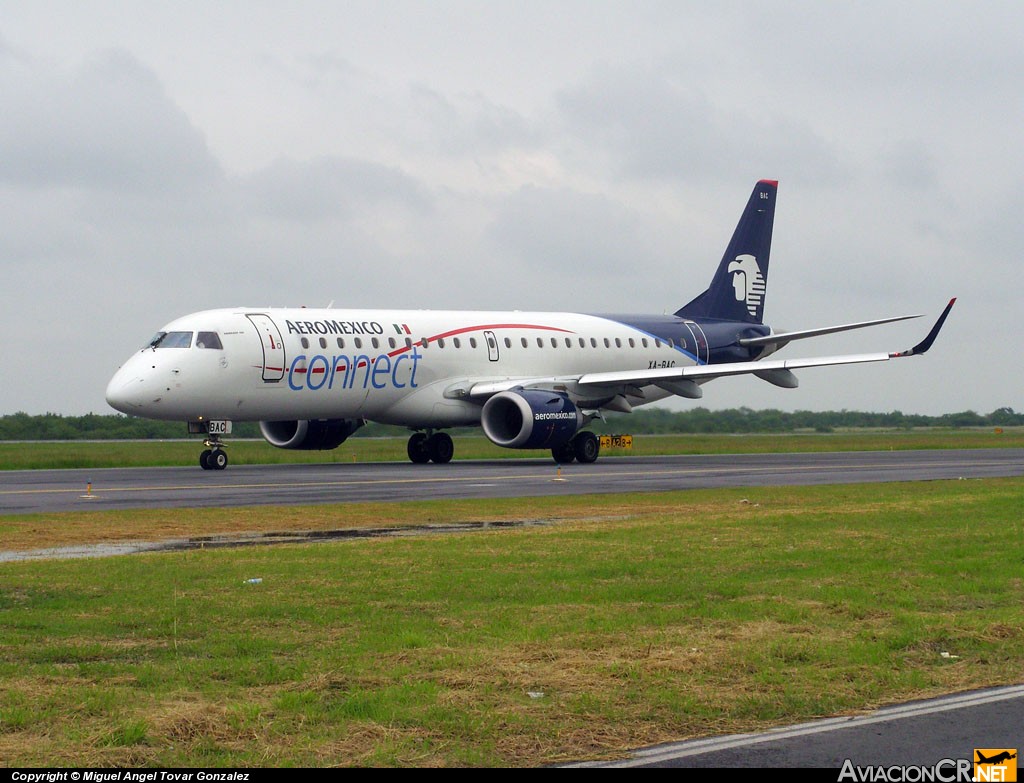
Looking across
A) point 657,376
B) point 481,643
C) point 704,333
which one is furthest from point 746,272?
point 481,643

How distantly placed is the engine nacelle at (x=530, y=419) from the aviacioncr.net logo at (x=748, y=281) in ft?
42.4

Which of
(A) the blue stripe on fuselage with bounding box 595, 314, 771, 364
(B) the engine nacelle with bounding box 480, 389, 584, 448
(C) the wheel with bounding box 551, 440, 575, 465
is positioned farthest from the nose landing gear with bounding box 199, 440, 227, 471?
(A) the blue stripe on fuselage with bounding box 595, 314, 771, 364

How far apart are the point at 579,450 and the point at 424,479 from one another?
9.39 metres

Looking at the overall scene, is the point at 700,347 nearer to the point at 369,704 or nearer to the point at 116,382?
the point at 116,382

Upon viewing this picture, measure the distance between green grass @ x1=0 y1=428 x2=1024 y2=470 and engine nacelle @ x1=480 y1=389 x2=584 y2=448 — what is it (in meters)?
6.48

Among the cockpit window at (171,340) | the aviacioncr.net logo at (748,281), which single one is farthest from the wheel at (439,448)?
the aviacioncr.net logo at (748,281)

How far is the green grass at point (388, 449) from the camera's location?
41.2 m

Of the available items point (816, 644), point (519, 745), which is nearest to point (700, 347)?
point (816, 644)

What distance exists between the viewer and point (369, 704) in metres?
7.66

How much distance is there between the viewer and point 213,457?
112 feet

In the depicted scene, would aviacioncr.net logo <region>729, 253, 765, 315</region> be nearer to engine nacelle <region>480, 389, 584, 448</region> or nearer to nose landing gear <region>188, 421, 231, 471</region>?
engine nacelle <region>480, 389, 584, 448</region>

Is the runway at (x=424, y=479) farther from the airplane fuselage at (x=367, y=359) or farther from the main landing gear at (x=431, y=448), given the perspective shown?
the airplane fuselage at (x=367, y=359)

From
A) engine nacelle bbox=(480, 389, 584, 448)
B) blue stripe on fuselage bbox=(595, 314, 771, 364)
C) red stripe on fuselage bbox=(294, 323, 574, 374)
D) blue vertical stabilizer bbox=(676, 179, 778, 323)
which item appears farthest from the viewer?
blue vertical stabilizer bbox=(676, 179, 778, 323)

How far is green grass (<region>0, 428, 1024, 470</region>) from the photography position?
135 feet
